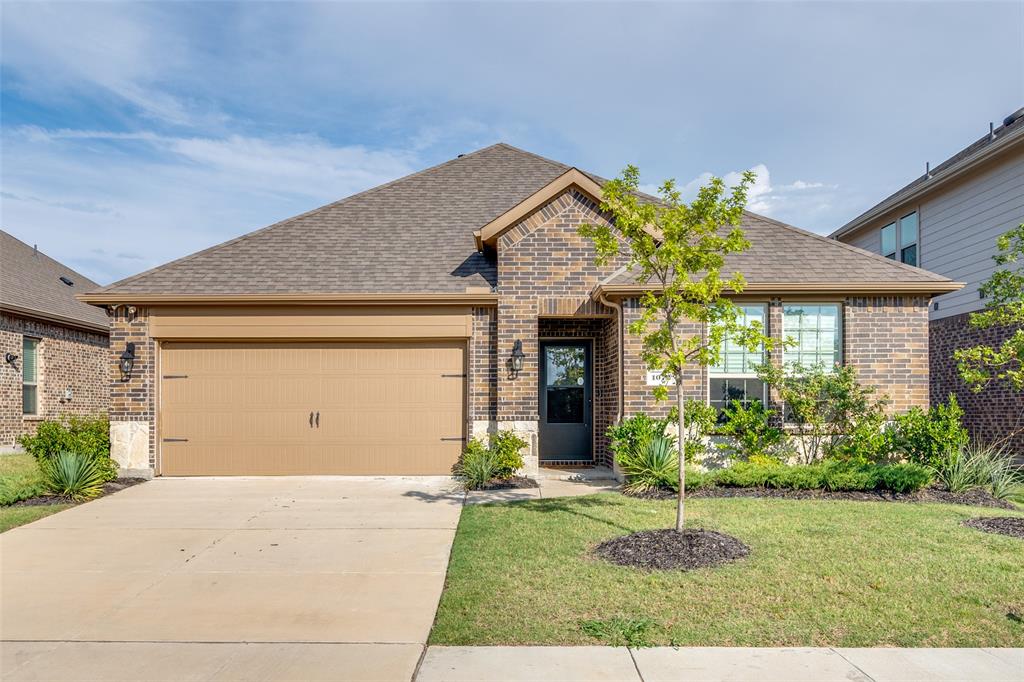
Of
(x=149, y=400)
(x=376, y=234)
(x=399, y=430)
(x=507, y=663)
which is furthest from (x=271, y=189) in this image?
(x=507, y=663)

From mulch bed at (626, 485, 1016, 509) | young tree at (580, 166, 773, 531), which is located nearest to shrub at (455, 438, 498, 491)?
mulch bed at (626, 485, 1016, 509)

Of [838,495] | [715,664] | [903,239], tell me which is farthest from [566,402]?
[903,239]

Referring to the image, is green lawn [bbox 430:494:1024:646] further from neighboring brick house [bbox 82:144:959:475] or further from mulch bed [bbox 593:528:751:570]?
neighboring brick house [bbox 82:144:959:475]

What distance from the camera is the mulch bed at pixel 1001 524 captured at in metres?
7.33

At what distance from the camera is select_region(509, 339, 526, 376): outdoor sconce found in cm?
1138

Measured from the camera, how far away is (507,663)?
4.16m

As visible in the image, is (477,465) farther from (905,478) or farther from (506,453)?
(905,478)

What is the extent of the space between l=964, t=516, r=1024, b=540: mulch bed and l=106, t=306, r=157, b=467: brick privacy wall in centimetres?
1172

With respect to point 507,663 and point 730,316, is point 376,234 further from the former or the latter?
point 507,663

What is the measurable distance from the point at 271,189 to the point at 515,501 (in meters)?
13.1

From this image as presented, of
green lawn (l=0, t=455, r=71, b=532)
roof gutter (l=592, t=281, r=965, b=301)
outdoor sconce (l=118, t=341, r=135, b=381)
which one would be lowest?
green lawn (l=0, t=455, r=71, b=532)

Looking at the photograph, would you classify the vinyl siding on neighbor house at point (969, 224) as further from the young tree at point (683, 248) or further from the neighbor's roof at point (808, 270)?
the young tree at point (683, 248)

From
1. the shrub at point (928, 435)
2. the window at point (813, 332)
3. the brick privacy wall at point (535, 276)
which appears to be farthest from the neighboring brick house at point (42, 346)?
the shrub at point (928, 435)

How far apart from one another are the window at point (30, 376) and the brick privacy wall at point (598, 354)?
41.3 feet
